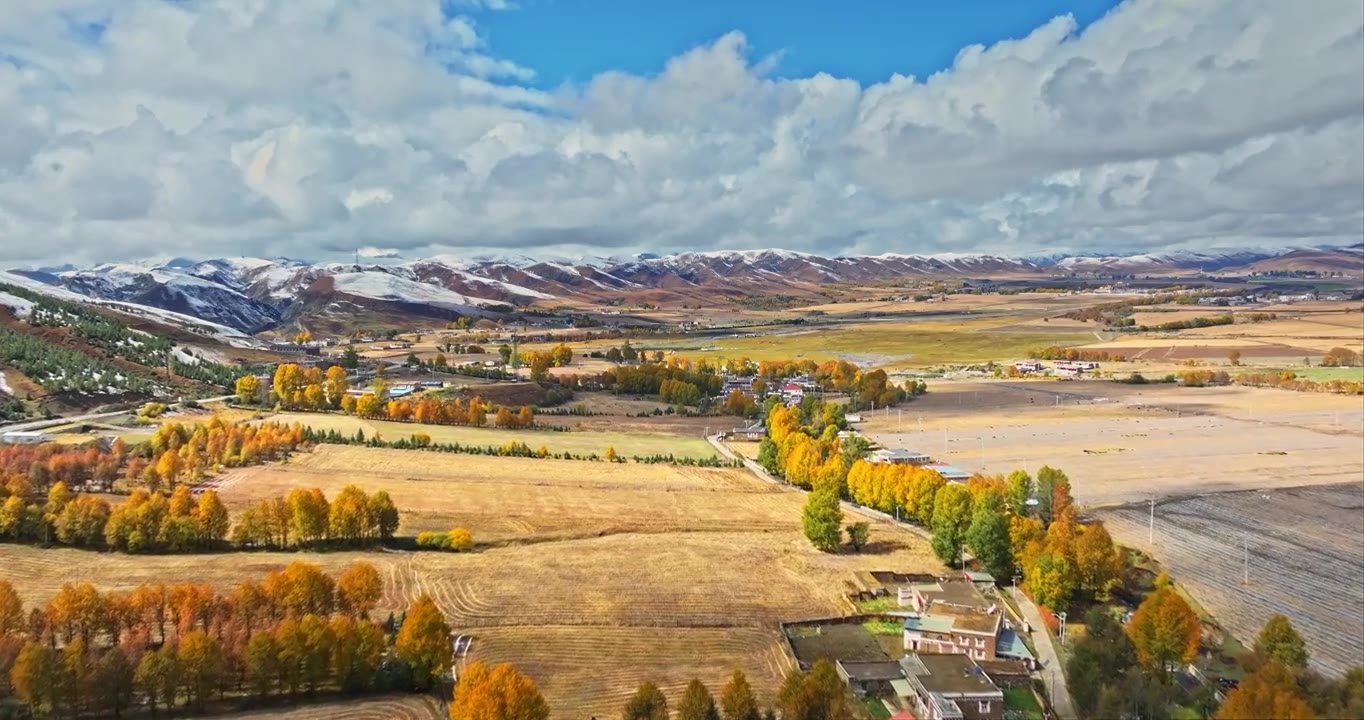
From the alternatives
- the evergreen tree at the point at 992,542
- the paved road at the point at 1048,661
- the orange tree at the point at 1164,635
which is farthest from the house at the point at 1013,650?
the evergreen tree at the point at 992,542

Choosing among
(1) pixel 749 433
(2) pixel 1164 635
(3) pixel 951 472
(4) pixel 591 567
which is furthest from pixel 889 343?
(2) pixel 1164 635

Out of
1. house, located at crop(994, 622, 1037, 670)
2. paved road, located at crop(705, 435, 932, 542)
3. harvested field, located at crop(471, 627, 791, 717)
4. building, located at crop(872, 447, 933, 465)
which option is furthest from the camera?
building, located at crop(872, 447, 933, 465)

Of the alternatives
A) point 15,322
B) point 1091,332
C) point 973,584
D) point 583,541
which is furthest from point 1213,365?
point 15,322

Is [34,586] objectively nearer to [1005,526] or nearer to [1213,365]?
[1005,526]

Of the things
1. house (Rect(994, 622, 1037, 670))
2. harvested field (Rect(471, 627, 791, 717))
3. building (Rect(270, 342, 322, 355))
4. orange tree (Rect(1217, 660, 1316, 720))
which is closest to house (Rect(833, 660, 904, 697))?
harvested field (Rect(471, 627, 791, 717))

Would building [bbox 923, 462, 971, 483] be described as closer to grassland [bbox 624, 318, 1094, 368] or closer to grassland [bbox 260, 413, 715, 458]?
grassland [bbox 260, 413, 715, 458]

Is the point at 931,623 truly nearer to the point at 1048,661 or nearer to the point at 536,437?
the point at 1048,661

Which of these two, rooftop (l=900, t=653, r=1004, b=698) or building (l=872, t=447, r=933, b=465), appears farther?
building (l=872, t=447, r=933, b=465)
